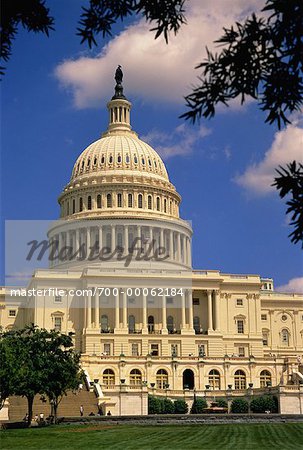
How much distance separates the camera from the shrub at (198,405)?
88312mm

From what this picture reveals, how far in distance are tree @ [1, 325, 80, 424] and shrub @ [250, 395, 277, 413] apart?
81.0 ft

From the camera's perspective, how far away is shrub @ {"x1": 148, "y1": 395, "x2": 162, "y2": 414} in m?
84.8

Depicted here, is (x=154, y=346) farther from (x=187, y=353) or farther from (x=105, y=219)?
(x=105, y=219)

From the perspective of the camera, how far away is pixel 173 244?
464ft

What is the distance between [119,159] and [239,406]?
219 ft

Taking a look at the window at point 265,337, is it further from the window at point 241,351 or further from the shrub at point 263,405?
the shrub at point 263,405

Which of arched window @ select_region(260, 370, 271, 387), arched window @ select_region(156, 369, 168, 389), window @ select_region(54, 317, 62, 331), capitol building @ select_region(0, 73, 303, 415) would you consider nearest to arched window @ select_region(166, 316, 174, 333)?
capitol building @ select_region(0, 73, 303, 415)

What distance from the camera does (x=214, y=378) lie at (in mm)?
108375

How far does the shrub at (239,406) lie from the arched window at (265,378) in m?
19.4

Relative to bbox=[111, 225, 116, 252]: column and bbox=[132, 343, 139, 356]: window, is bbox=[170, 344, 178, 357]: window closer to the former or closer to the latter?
bbox=[132, 343, 139, 356]: window

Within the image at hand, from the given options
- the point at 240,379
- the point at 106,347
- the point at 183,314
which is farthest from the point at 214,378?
the point at 106,347

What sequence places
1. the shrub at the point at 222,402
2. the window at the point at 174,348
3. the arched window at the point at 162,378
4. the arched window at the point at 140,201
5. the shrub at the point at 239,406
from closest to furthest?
the shrub at the point at 239,406
the shrub at the point at 222,402
the arched window at the point at 162,378
the window at the point at 174,348
the arched window at the point at 140,201

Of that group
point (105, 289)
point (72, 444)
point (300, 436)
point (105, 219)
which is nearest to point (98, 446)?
point (72, 444)

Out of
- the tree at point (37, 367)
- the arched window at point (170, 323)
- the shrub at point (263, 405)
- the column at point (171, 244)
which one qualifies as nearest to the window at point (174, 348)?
the arched window at point (170, 323)
